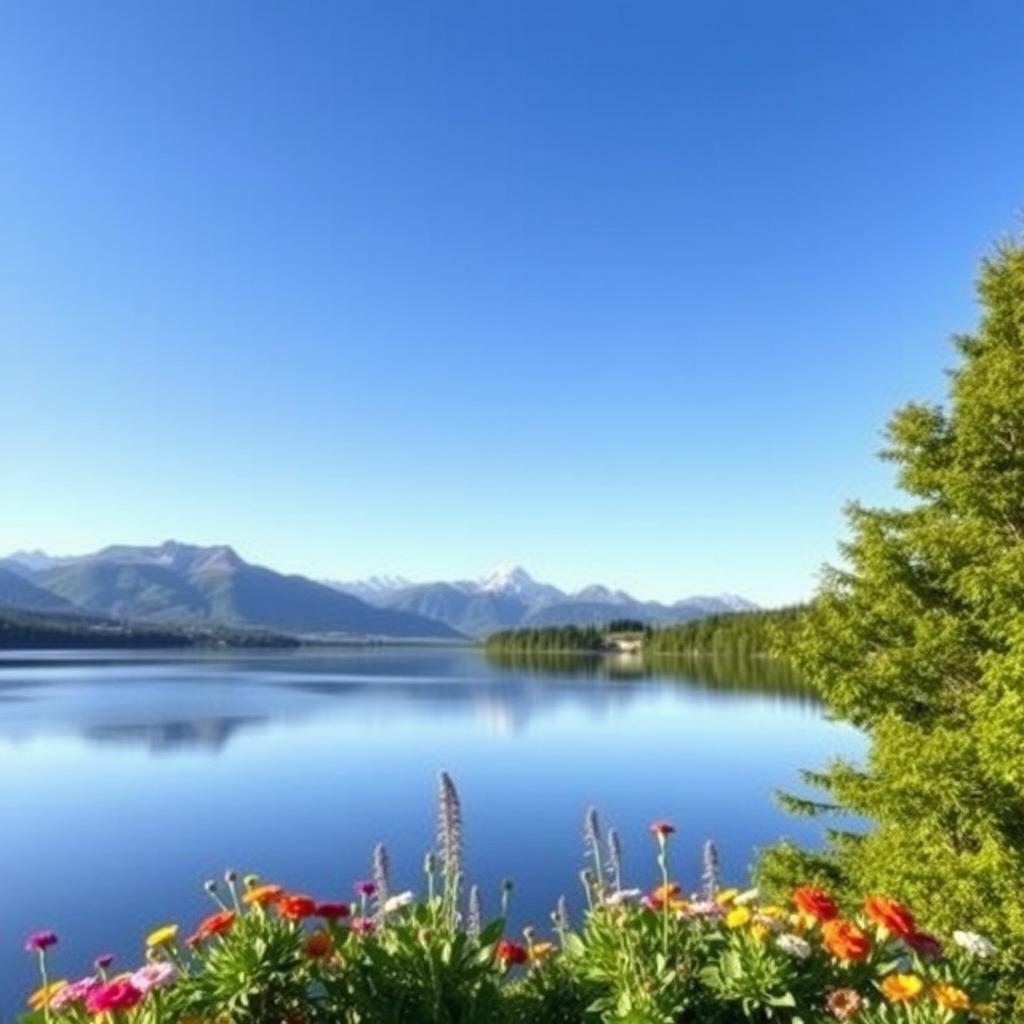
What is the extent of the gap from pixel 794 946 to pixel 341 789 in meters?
39.9

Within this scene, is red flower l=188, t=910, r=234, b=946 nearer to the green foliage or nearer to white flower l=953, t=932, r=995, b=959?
white flower l=953, t=932, r=995, b=959

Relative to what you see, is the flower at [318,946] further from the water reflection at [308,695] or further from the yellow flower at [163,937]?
the water reflection at [308,695]

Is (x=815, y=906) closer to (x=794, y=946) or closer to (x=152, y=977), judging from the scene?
(x=794, y=946)

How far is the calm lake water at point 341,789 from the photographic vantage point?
88.8ft

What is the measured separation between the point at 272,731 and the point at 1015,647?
59623mm

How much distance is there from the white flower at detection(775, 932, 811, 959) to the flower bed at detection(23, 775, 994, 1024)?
12 mm

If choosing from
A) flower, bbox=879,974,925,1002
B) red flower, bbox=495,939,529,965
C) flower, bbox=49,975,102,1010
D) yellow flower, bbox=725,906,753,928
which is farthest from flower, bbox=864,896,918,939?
flower, bbox=49,975,102,1010

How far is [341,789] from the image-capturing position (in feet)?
141

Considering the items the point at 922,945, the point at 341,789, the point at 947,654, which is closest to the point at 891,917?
the point at 922,945

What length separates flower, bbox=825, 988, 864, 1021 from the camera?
16.3 ft

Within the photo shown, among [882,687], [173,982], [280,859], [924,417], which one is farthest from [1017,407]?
[280,859]

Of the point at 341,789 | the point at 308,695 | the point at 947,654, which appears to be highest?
the point at 947,654

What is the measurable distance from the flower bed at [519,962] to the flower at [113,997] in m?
0.05

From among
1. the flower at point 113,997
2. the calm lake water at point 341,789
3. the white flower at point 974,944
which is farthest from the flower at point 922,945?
the calm lake water at point 341,789
